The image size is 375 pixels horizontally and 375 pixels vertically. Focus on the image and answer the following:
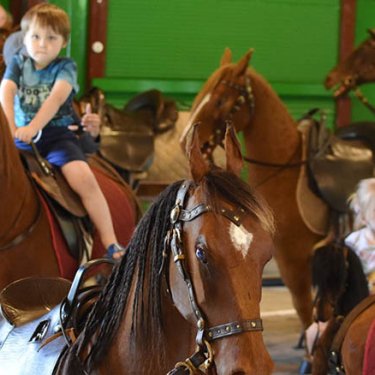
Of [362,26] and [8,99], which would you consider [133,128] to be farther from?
[362,26]

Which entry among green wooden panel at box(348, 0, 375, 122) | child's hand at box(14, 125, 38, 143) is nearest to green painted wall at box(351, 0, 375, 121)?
green wooden panel at box(348, 0, 375, 122)

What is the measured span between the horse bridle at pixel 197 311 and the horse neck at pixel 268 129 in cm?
313

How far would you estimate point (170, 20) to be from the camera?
298 inches

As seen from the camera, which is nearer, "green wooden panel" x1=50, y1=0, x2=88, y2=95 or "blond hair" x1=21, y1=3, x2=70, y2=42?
"blond hair" x1=21, y1=3, x2=70, y2=42

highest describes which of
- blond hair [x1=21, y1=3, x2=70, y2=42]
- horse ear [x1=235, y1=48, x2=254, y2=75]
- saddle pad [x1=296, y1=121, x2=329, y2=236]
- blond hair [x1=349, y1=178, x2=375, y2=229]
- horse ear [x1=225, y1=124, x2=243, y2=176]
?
blond hair [x1=21, y1=3, x2=70, y2=42]

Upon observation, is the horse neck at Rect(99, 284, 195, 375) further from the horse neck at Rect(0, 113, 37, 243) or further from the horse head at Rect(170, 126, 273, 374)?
the horse neck at Rect(0, 113, 37, 243)

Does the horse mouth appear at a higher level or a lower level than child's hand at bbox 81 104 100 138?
lower

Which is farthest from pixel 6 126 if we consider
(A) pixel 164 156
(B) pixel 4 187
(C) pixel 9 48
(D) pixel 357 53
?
(D) pixel 357 53

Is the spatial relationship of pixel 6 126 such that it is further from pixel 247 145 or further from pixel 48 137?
pixel 247 145

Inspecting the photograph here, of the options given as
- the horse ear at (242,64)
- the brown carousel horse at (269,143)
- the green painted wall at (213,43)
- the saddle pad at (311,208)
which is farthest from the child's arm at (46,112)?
the green painted wall at (213,43)

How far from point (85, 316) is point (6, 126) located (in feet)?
4.12

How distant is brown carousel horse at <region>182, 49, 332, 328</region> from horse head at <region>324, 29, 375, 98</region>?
94 cm

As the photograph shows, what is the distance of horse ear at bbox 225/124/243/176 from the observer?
74.3 inches

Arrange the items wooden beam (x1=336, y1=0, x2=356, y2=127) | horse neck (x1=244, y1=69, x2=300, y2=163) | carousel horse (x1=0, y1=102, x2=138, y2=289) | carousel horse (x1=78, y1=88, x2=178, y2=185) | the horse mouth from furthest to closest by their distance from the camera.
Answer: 1. wooden beam (x1=336, y1=0, x2=356, y2=127)
2. the horse mouth
3. carousel horse (x1=78, y1=88, x2=178, y2=185)
4. horse neck (x1=244, y1=69, x2=300, y2=163)
5. carousel horse (x1=0, y1=102, x2=138, y2=289)
